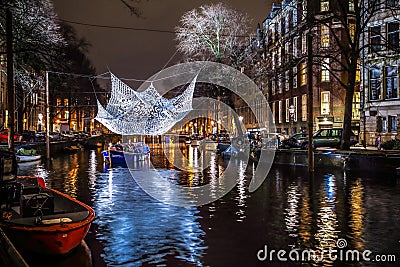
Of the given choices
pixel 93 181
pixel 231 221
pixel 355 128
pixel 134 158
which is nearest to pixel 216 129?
pixel 355 128

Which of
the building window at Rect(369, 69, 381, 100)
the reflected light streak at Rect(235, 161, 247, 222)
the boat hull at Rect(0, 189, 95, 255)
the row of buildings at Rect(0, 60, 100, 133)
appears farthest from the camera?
the row of buildings at Rect(0, 60, 100, 133)

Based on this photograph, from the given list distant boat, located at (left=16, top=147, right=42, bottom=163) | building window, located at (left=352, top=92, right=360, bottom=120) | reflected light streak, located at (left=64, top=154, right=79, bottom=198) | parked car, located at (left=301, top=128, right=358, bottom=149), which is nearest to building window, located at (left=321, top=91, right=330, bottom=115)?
building window, located at (left=352, top=92, right=360, bottom=120)

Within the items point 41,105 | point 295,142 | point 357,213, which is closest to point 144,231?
point 357,213

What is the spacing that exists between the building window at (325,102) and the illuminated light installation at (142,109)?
1989cm

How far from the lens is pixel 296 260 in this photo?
32.5ft

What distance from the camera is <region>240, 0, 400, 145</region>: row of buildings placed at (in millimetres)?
32875

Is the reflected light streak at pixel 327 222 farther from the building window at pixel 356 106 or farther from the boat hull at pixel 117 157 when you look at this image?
the building window at pixel 356 106

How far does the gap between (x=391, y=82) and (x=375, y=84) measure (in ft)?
6.46

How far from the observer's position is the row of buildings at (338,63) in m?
32.9

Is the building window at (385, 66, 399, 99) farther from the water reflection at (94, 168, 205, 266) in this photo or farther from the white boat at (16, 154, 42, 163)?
the water reflection at (94, 168, 205, 266)

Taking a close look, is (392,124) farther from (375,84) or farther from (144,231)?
(144,231)

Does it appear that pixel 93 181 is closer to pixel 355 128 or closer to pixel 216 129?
pixel 355 128

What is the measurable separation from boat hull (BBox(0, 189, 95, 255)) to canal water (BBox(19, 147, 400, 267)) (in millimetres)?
271

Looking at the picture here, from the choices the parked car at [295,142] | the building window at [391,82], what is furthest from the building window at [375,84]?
the parked car at [295,142]
